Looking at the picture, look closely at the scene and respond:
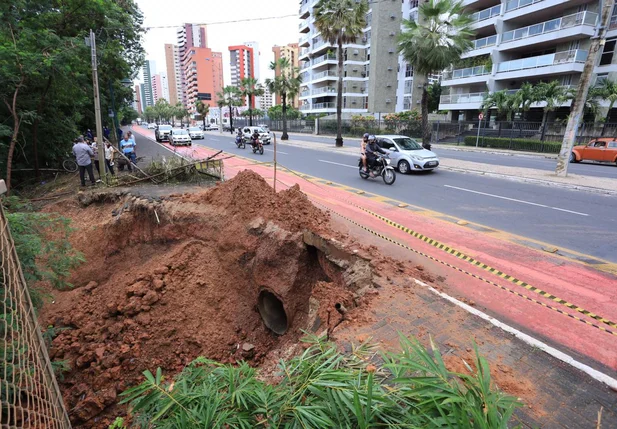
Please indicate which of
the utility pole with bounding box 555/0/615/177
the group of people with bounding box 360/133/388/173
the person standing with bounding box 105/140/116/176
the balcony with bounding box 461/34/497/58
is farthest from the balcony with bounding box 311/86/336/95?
the person standing with bounding box 105/140/116/176

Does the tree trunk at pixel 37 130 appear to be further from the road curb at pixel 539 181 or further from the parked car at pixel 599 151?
the parked car at pixel 599 151

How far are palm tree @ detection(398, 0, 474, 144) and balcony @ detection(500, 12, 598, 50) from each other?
36.0 feet

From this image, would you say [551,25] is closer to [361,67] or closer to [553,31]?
[553,31]

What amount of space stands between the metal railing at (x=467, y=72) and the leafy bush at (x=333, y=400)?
3686 centimetres

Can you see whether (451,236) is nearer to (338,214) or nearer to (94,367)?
(338,214)

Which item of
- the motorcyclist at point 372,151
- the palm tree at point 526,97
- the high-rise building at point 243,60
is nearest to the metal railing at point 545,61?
the palm tree at point 526,97

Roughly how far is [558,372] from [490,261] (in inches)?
117

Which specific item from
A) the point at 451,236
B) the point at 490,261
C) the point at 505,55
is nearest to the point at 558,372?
the point at 490,261

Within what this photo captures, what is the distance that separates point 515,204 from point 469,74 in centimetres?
2932

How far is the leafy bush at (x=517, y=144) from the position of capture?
25328mm

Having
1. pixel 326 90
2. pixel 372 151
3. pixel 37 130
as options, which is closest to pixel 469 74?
pixel 372 151

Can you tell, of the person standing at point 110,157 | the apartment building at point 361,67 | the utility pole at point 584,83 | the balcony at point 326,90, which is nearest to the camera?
the utility pole at point 584,83

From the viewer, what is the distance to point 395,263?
5648 mm

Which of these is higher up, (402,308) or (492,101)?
(492,101)
